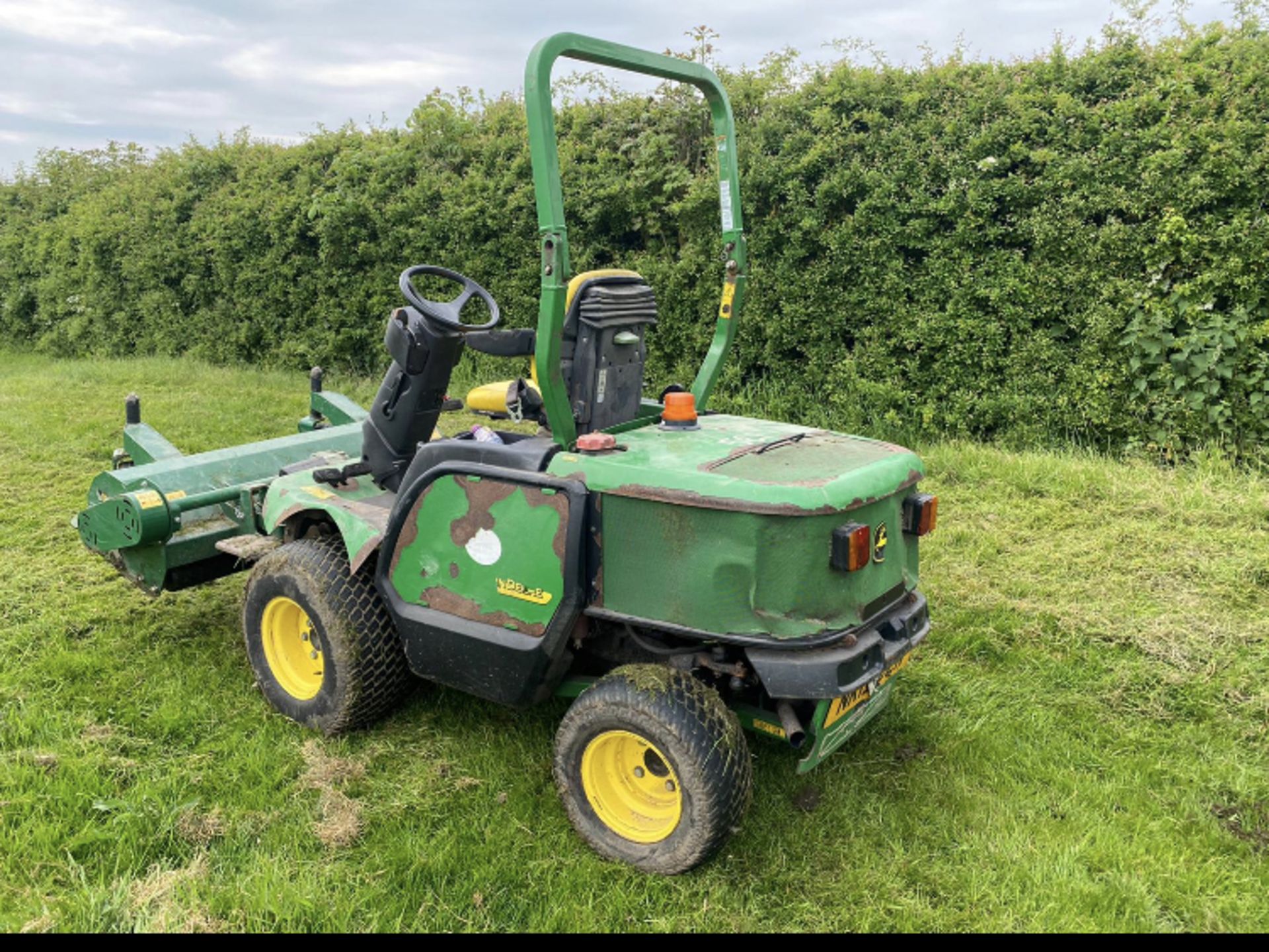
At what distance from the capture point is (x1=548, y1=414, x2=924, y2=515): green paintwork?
2.72 m

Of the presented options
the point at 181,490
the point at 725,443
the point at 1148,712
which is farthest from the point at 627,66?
the point at 1148,712

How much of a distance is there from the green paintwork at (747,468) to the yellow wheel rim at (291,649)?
1376mm

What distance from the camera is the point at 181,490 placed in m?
4.40

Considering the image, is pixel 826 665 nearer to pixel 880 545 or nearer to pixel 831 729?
pixel 831 729

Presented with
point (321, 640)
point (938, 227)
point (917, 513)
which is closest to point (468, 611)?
point (321, 640)

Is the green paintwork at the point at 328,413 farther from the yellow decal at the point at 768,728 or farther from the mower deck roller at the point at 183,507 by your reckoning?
the yellow decal at the point at 768,728

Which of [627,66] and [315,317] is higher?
[627,66]

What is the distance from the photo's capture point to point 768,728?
9.92 ft

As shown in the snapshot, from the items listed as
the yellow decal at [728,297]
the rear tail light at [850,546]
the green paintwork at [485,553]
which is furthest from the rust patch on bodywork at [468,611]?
the yellow decal at [728,297]

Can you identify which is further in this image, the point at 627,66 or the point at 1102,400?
the point at 1102,400

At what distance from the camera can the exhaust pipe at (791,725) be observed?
2926 mm

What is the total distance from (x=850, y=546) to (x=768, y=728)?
661 millimetres
